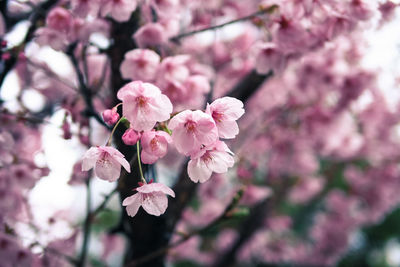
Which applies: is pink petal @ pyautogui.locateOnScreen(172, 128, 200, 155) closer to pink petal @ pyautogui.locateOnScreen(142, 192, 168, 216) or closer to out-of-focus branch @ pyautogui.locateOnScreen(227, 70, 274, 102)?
pink petal @ pyautogui.locateOnScreen(142, 192, 168, 216)

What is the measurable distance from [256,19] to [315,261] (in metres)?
3.74

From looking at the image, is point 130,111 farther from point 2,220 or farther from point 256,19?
point 2,220

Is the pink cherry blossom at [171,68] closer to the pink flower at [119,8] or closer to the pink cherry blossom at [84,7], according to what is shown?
the pink flower at [119,8]

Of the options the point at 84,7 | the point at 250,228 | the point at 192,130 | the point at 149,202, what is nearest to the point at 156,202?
the point at 149,202

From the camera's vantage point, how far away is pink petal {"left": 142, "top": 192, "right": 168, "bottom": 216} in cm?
83

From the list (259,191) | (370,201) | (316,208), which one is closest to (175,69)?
(259,191)

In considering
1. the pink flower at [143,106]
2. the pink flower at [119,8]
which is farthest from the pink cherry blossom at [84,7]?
the pink flower at [143,106]

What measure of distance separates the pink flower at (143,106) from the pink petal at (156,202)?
0.68 ft

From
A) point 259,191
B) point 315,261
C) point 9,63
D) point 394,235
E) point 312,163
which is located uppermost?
point 9,63

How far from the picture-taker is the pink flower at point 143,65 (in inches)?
46.5

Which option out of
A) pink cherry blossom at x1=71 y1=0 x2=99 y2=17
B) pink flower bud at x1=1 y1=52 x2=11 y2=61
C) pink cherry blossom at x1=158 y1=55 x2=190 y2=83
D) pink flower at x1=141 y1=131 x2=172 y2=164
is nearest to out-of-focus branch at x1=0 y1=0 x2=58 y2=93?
pink flower bud at x1=1 y1=52 x2=11 y2=61

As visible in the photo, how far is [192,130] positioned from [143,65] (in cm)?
57

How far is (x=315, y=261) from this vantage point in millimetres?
4078

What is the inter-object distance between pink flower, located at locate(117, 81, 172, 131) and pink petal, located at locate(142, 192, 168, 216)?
8.1 inches
